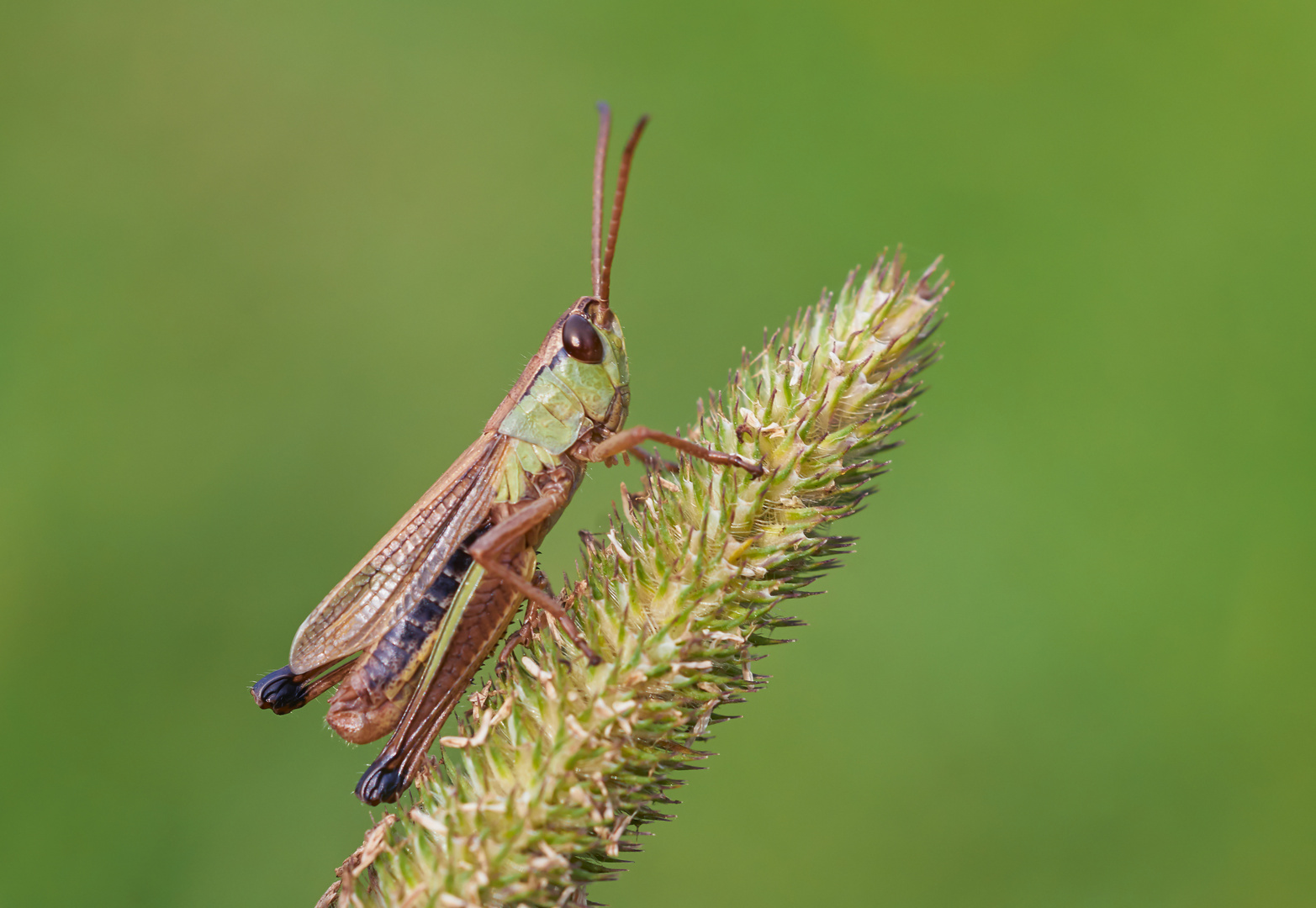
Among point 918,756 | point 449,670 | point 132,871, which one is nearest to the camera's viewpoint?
point 449,670

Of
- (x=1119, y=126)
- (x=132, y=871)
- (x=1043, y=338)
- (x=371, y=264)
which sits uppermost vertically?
(x=1119, y=126)

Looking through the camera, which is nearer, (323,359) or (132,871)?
(132,871)

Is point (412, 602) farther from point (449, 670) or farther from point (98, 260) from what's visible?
point (98, 260)

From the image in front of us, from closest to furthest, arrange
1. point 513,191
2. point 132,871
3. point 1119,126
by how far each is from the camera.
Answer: point 132,871, point 1119,126, point 513,191

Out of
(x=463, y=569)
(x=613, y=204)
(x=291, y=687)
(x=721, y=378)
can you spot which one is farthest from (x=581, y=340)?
(x=721, y=378)

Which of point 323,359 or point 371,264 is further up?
point 371,264

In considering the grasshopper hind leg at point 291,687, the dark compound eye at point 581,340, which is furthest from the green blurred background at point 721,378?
the dark compound eye at point 581,340

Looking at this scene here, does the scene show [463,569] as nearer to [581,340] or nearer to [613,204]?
[581,340]

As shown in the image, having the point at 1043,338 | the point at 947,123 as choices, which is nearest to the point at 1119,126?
the point at 947,123
